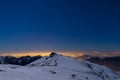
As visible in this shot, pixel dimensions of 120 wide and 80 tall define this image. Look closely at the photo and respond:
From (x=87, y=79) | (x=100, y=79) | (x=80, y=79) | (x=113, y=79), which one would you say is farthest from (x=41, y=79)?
(x=113, y=79)

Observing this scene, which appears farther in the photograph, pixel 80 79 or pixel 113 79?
pixel 113 79

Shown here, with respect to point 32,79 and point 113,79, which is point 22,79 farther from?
point 113,79

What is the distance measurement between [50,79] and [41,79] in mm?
8485

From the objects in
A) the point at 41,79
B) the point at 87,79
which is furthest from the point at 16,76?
the point at 87,79

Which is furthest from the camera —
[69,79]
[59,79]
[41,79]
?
[69,79]

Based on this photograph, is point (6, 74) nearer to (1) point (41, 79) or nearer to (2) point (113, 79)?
(1) point (41, 79)

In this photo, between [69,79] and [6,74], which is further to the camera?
[69,79]

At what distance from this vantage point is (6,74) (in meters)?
96.0

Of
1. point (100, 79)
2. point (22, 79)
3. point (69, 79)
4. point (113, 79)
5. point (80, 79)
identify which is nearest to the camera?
point (22, 79)

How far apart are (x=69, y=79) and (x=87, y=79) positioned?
2136cm

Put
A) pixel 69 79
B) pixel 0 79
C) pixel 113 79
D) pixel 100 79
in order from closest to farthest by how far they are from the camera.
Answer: pixel 0 79, pixel 69 79, pixel 100 79, pixel 113 79

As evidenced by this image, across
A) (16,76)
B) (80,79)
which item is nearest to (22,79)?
(16,76)

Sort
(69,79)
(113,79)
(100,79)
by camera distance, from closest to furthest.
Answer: (69,79) → (100,79) → (113,79)

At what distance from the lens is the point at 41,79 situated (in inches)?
4055
